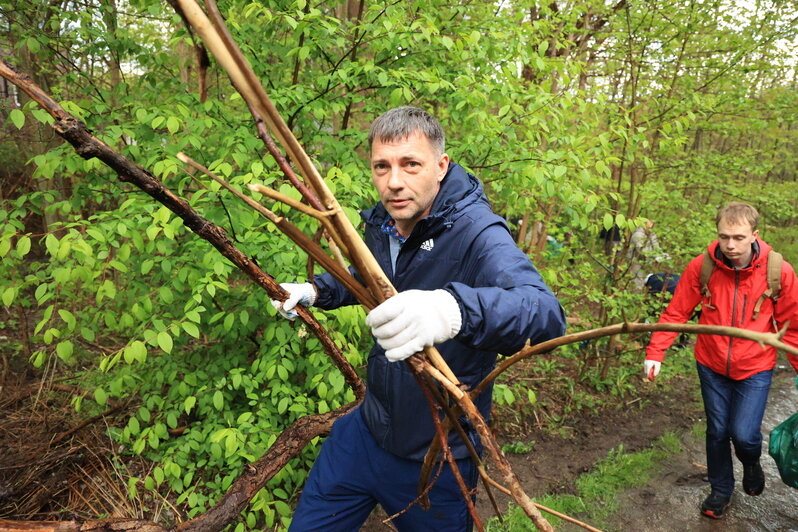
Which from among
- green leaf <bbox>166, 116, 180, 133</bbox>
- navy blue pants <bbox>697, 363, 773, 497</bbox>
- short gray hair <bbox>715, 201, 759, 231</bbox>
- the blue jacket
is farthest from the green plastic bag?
green leaf <bbox>166, 116, 180, 133</bbox>

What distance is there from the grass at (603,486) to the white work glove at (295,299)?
220 cm

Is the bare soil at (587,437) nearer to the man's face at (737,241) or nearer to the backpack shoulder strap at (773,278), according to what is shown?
the backpack shoulder strap at (773,278)

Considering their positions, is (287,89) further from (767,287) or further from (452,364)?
(767,287)

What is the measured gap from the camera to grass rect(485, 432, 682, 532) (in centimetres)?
333

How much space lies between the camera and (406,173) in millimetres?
1787

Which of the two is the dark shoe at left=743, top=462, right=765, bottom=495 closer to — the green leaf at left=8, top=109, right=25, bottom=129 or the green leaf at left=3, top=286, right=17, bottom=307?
the green leaf at left=3, top=286, right=17, bottom=307

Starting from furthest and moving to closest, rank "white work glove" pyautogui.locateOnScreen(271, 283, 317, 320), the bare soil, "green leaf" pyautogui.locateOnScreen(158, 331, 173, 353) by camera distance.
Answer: the bare soil → "green leaf" pyautogui.locateOnScreen(158, 331, 173, 353) → "white work glove" pyautogui.locateOnScreen(271, 283, 317, 320)

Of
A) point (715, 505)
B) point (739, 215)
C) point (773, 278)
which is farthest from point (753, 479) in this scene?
point (739, 215)

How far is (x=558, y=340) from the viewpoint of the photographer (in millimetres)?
975

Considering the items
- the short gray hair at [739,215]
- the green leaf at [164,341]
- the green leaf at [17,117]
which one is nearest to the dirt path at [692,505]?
the short gray hair at [739,215]

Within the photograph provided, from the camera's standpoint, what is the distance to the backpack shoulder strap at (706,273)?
335 centimetres

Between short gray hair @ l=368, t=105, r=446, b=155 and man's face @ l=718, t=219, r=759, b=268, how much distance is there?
2.31 m

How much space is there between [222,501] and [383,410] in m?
1.01

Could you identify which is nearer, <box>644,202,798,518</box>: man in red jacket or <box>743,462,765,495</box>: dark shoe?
<box>644,202,798,518</box>: man in red jacket
